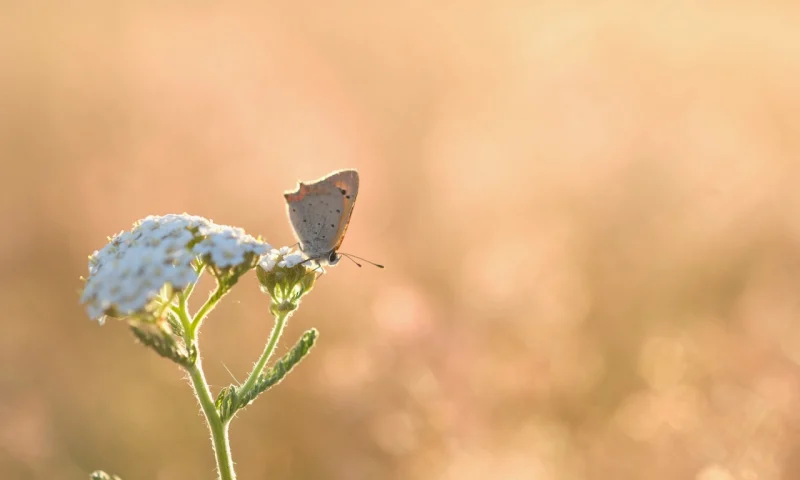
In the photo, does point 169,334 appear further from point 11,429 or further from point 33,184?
point 33,184

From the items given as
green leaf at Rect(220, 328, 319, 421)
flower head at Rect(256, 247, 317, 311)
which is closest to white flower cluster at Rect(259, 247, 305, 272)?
flower head at Rect(256, 247, 317, 311)

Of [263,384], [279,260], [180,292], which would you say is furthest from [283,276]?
[263,384]

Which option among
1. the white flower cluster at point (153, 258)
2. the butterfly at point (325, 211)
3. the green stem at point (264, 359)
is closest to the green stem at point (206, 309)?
the white flower cluster at point (153, 258)

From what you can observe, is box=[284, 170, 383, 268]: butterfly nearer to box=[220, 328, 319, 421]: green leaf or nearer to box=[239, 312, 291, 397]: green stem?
box=[239, 312, 291, 397]: green stem

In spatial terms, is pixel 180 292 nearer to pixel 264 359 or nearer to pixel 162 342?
pixel 162 342

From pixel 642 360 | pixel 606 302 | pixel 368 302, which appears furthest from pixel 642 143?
pixel 368 302

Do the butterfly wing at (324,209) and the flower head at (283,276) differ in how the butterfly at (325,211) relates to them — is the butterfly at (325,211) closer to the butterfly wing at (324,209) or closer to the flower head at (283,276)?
the butterfly wing at (324,209)

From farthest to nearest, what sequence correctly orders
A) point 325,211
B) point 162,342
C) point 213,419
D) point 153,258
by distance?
1. point 325,211
2. point 153,258
3. point 213,419
4. point 162,342
